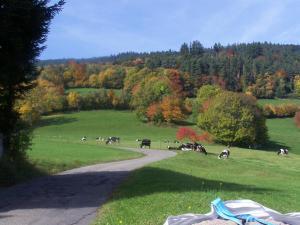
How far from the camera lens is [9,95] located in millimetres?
23453

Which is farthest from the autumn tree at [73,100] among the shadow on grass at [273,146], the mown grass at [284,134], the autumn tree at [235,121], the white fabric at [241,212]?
the white fabric at [241,212]

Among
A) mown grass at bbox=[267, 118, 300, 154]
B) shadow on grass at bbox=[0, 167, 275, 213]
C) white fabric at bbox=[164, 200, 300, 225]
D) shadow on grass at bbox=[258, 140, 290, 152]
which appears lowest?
shadow on grass at bbox=[258, 140, 290, 152]

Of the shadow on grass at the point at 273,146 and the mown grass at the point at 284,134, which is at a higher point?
the mown grass at the point at 284,134

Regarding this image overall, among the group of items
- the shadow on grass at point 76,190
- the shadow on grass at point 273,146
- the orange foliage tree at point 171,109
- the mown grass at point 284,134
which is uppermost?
the orange foliage tree at point 171,109

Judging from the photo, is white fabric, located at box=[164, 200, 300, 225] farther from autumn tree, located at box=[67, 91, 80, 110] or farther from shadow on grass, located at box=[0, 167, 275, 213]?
autumn tree, located at box=[67, 91, 80, 110]

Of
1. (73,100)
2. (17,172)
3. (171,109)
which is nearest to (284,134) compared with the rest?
(171,109)

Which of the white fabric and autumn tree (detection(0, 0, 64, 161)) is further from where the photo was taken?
autumn tree (detection(0, 0, 64, 161))

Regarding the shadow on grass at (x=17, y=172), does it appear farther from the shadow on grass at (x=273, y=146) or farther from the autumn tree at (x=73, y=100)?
the autumn tree at (x=73, y=100)

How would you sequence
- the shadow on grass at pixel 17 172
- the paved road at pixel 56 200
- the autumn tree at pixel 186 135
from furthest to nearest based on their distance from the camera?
the autumn tree at pixel 186 135 < the shadow on grass at pixel 17 172 < the paved road at pixel 56 200

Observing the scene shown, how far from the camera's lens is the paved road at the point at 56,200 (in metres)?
13.4

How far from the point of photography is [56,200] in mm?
16844

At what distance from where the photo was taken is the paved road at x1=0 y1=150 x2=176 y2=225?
13.4m

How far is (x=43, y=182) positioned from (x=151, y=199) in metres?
7.59

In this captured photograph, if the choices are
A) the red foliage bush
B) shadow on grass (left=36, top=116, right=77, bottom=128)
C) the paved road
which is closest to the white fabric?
the paved road
